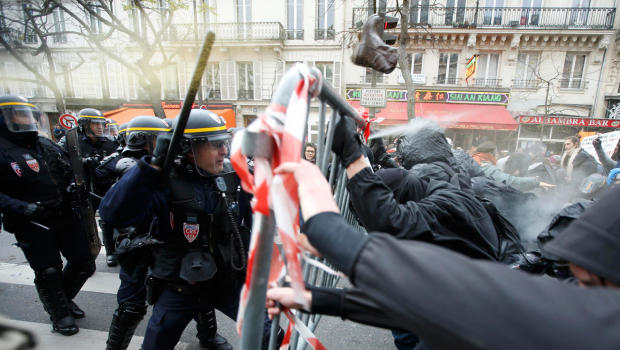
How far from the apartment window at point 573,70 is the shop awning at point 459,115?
3.84 metres

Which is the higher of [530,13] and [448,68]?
[530,13]

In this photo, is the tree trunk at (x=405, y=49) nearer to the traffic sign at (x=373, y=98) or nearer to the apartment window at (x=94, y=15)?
the traffic sign at (x=373, y=98)

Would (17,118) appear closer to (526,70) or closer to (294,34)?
(294,34)

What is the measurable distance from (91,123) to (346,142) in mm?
5361

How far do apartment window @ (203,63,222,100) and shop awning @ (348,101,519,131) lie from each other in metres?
8.00

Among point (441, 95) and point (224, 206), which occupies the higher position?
point (441, 95)

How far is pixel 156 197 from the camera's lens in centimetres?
196

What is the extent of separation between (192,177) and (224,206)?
0.30m

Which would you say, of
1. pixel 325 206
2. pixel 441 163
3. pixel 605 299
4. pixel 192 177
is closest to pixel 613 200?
pixel 605 299

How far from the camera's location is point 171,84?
57.8ft

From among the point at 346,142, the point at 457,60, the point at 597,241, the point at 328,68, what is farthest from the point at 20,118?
the point at 457,60

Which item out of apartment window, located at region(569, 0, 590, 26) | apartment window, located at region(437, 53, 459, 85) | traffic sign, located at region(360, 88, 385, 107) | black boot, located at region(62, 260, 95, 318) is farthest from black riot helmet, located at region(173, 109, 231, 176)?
apartment window, located at region(569, 0, 590, 26)

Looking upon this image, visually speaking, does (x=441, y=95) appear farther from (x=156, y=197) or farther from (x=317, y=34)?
(x=156, y=197)

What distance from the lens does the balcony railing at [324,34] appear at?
54.0 feet
